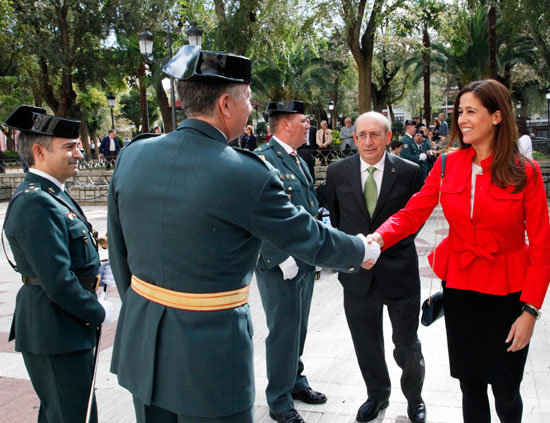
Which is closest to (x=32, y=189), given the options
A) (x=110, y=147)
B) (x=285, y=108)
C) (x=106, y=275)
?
(x=106, y=275)

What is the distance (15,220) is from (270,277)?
163cm

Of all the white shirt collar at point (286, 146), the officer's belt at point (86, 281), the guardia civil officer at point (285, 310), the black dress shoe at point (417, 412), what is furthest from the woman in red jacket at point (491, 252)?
the officer's belt at point (86, 281)

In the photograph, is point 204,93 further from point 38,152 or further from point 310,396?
point 310,396

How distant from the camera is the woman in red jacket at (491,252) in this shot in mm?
2562

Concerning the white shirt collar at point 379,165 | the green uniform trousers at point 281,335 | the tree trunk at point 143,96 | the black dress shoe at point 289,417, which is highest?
the tree trunk at point 143,96

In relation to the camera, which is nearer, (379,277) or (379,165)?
(379,277)

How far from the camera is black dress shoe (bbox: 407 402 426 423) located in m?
3.51

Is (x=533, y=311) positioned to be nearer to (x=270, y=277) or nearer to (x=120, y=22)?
(x=270, y=277)

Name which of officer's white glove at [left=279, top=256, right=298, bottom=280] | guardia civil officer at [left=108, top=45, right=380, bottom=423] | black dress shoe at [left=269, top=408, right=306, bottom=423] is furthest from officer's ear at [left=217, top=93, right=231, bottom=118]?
black dress shoe at [left=269, top=408, right=306, bottom=423]

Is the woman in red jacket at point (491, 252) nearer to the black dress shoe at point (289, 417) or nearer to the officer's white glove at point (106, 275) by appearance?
the black dress shoe at point (289, 417)

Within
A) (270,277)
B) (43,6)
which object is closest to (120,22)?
(43,6)

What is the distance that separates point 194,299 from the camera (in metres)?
1.98

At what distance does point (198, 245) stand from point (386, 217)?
189 centimetres

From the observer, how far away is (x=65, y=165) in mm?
2807
